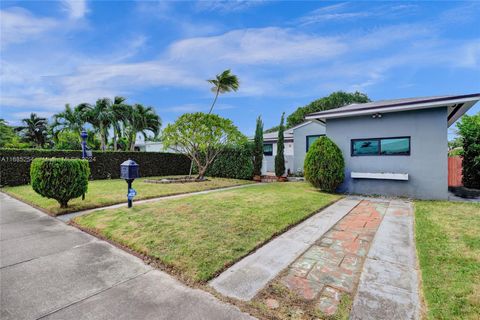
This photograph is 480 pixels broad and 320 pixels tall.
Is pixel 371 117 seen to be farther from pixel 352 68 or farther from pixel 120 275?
pixel 120 275

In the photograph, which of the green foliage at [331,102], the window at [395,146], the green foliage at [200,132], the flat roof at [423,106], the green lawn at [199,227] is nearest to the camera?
the green lawn at [199,227]

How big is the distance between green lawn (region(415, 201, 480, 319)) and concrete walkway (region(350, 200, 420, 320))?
0.45 ft

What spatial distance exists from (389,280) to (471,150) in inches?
413

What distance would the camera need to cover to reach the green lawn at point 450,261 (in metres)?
2.17

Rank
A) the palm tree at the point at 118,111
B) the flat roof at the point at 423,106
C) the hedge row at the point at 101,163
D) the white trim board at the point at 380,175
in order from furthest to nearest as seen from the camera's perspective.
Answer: the palm tree at the point at 118,111 → the hedge row at the point at 101,163 → the white trim board at the point at 380,175 → the flat roof at the point at 423,106

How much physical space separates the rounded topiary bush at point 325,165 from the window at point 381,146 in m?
0.78

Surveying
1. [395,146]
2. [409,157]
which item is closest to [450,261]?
[409,157]

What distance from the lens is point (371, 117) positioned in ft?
28.8

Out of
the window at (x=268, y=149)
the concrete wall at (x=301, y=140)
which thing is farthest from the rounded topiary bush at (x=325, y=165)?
the window at (x=268, y=149)

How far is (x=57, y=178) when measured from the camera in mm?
5691

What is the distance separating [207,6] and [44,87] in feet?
32.7

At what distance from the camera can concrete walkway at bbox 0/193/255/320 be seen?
84.9 inches

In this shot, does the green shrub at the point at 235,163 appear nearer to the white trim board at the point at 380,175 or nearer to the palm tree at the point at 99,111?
the white trim board at the point at 380,175

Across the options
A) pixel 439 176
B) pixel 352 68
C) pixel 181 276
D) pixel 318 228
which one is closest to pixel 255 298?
pixel 181 276
